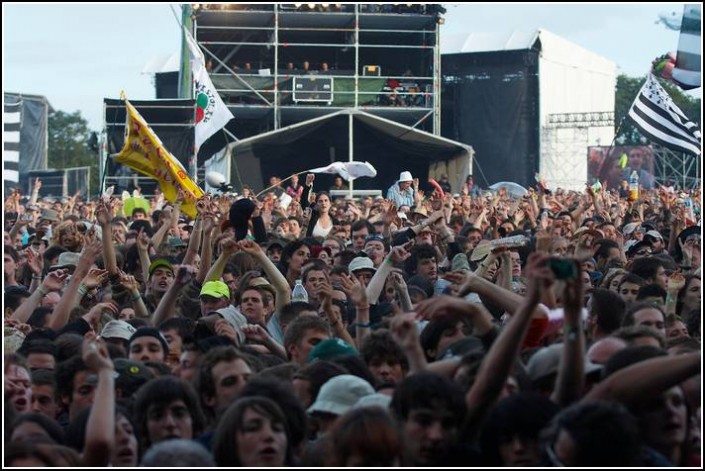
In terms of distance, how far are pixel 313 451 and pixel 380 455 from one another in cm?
54

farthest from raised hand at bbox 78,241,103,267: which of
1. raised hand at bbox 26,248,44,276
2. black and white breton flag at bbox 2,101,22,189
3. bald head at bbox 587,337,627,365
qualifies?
black and white breton flag at bbox 2,101,22,189

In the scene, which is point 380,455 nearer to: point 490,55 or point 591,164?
point 490,55

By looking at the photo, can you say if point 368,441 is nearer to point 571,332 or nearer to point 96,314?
point 571,332

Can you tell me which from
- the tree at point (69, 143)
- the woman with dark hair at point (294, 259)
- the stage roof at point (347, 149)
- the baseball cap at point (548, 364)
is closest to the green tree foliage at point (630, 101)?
the stage roof at point (347, 149)

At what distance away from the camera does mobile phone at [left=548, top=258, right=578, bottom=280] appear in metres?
5.17

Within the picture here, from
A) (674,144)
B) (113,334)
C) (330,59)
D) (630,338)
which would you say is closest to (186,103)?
(330,59)

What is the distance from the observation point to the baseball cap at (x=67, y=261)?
11.5 m

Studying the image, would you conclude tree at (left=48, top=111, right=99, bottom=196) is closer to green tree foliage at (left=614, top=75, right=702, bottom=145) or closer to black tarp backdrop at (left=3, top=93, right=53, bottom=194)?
black tarp backdrop at (left=3, top=93, right=53, bottom=194)

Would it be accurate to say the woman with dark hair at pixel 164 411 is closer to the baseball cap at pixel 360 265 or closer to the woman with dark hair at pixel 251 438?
the woman with dark hair at pixel 251 438

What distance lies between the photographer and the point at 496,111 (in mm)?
44656

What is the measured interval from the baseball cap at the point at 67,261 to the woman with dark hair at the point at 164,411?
17.1 ft

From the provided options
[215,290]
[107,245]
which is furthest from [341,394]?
[107,245]

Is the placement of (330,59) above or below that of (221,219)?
above

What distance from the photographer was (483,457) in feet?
17.4
